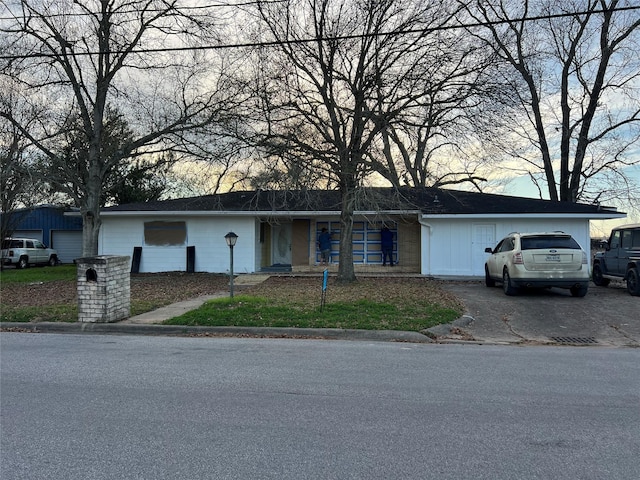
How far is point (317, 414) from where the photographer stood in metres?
4.60

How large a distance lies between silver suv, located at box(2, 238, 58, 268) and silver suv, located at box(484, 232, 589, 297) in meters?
26.0

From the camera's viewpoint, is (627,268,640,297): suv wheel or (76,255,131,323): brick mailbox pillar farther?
(627,268,640,297): suv wheel

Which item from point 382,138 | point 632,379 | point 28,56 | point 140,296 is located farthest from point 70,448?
point 28,56

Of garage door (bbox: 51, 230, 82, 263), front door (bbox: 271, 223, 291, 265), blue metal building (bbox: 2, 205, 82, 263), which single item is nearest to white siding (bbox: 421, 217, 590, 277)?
front door (bbox: 271, 223, 291, 265)

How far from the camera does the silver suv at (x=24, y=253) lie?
27000 millimetres

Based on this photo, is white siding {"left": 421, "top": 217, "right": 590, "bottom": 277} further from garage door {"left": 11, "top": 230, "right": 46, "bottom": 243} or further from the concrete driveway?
garage door {"left": 11, "top": 230, "right": 46, "bottom": 243}

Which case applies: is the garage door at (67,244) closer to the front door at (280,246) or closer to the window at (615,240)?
the front door at (280,246)

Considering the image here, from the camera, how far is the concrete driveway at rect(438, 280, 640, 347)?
898 centimetres

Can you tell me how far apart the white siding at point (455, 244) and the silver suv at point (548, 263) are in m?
5.71

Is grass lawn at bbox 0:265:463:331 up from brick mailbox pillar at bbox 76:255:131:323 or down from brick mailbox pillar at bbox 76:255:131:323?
down

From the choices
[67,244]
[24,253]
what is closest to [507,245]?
[24,253]

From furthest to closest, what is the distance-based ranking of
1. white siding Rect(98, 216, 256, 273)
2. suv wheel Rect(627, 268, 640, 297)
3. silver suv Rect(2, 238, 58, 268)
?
silver suv Rect(2, 238, 58, 268), white siding Rect(98, 216, 256, 273), suv wheel Rect(627, 268, 640, 297)

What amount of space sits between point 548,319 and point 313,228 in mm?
13102

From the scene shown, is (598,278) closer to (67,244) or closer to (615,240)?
(615,240)
